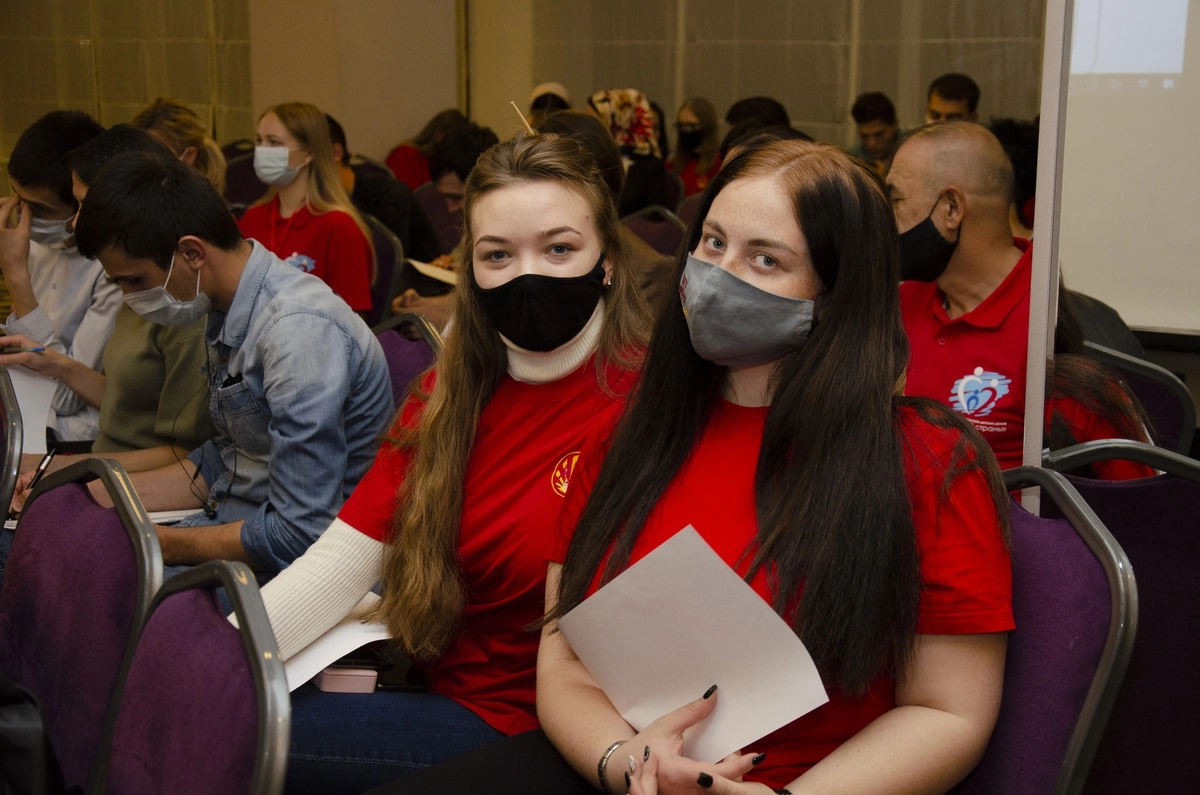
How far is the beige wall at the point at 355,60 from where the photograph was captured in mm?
6820

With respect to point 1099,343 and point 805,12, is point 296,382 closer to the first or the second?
point 1099,343

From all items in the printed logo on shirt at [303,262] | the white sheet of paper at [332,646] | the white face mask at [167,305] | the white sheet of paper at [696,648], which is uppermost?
the white face mask at [167,305]

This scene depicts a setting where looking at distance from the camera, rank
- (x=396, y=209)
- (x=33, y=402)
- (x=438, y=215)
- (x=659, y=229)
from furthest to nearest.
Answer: (x=438, y=215) < (x=396, y=209) < (x=659, y=229) < (x=33, y=402)

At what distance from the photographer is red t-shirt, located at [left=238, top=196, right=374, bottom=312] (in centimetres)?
391

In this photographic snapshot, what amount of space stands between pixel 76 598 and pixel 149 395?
129cm

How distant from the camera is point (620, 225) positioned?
1.89 m

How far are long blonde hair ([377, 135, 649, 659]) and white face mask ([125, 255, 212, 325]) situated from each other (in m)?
0.73

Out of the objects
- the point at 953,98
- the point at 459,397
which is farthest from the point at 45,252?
the point at 953,98

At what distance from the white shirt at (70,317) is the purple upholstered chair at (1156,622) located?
2407mm

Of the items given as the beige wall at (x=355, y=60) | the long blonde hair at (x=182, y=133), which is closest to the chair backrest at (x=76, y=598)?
the long blonde hair at (x=182, y=133)

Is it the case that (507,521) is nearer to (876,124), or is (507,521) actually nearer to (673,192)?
(673,192)

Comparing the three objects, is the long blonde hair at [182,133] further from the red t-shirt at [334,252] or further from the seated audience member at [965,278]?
the seated audience member at [965,278]

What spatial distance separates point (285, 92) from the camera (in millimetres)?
6996

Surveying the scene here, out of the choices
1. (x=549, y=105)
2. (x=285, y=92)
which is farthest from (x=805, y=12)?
(x=285, y=92)
